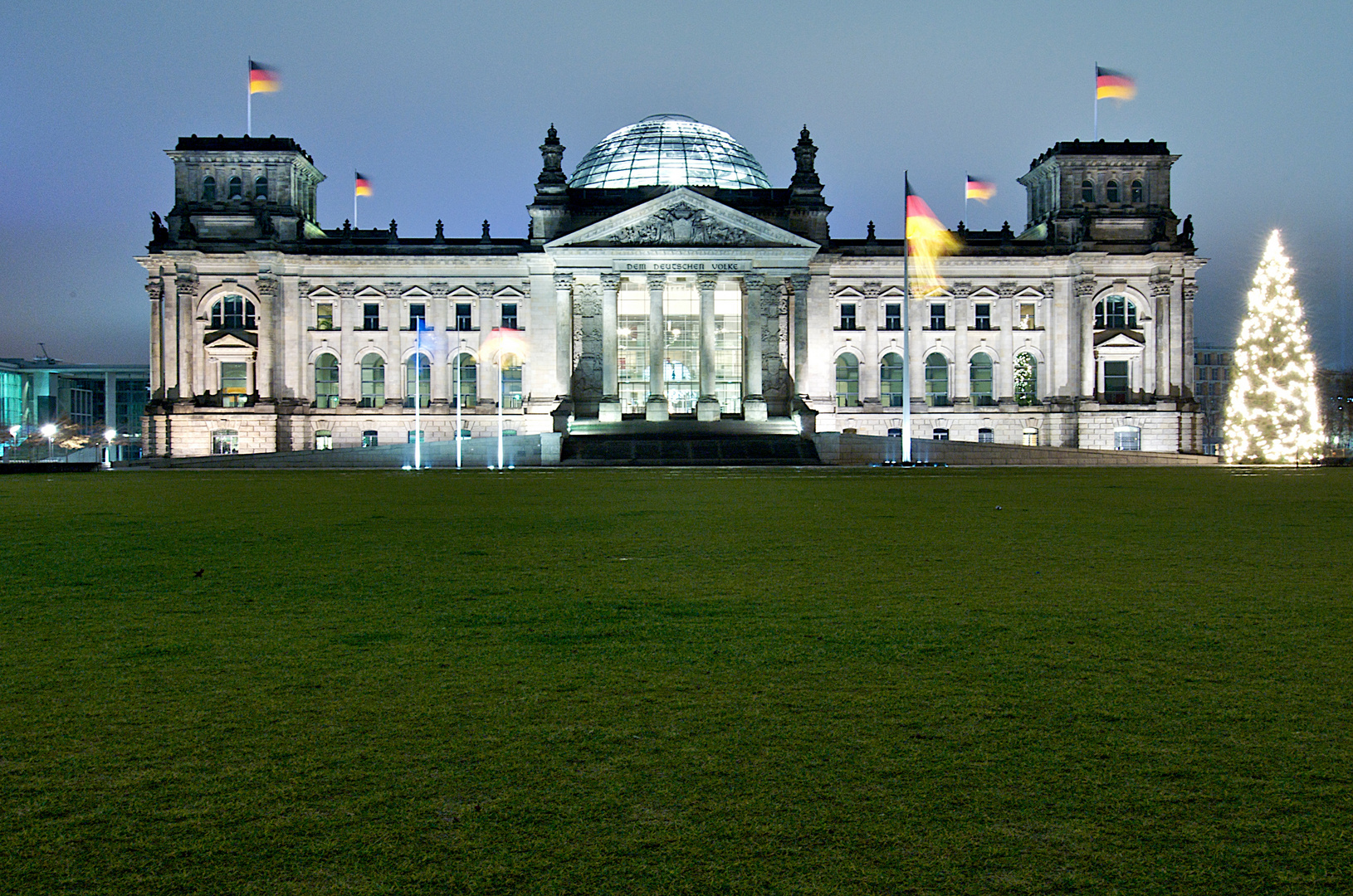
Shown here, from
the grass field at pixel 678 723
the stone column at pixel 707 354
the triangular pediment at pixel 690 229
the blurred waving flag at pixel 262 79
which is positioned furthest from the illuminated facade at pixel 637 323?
the grass field at pixel 678 723

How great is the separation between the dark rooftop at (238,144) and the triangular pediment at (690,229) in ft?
66.7

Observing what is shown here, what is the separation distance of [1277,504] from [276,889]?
21335 millimetres

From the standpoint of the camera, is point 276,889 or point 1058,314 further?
point 1058,314

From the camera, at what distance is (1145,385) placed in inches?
3063

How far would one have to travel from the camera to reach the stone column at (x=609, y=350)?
233ft

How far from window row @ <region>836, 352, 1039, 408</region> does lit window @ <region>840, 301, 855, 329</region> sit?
195 centimetres

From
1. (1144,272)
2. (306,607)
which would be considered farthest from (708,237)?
(306,607)

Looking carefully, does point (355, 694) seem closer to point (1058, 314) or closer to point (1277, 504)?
point (1277, 504)

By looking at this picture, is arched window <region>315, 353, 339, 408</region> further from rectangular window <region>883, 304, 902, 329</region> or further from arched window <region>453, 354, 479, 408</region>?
rectangular window <region>883, 304, 902, 329</region>

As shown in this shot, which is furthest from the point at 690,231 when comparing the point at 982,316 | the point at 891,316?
the point at 982,316

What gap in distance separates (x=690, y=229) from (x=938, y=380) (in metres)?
20.9

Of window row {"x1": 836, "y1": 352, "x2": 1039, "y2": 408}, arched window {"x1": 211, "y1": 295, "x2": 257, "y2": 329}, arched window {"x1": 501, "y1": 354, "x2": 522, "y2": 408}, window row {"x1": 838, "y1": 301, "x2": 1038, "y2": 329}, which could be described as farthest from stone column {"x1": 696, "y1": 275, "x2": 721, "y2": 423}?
arched window {"x1": 211, "y1": 295, "x2": 257, "y2": 329}

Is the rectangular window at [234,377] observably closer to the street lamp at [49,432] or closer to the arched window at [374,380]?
the arched window at [374,380]

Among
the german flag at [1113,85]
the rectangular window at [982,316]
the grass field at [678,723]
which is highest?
the german flag at [1113,85]
